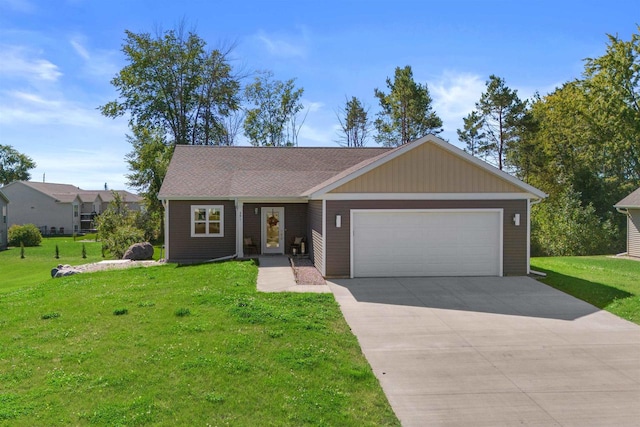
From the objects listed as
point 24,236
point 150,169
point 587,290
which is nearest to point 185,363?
point 587,290

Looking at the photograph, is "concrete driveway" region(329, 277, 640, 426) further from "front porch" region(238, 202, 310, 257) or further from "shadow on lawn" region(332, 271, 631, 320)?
"front porch" region(238, 202, 310, 257)

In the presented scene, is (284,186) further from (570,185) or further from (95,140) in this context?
(570,185)

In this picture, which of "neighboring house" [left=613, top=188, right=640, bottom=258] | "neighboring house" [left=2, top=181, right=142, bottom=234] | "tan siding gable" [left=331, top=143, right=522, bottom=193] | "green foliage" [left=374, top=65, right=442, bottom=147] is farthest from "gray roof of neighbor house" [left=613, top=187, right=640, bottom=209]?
"neighboring house" [left=2, top=181, right=142, bottom=234]

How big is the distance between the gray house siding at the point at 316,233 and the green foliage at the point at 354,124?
25.5 m

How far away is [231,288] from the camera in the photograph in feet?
37.9

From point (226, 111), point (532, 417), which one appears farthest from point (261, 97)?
point (532, 417)

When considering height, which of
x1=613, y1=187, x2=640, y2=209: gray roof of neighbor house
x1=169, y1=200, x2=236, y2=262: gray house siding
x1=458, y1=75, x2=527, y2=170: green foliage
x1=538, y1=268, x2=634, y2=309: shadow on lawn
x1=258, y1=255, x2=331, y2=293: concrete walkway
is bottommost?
x1=538, y1=268, x2=634, y2=309: shadow on lawn

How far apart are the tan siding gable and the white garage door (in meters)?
0.69

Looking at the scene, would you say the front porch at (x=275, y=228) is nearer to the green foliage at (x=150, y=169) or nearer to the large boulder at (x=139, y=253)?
the large boulder at (x=139, y=253)

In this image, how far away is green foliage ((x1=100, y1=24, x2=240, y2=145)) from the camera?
35.7 meters

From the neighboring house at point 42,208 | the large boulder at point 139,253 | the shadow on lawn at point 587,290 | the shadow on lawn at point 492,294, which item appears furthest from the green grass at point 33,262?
the shadow on lawn at point 587,290

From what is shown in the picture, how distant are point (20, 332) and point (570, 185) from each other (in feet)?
111

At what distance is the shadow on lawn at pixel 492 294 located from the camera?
33.4ft

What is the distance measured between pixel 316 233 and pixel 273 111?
91.5 feet
